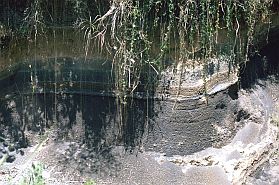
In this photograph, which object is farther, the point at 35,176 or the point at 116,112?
the point at 116,112

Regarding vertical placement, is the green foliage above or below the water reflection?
below

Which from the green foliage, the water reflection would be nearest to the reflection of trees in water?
the water reflection

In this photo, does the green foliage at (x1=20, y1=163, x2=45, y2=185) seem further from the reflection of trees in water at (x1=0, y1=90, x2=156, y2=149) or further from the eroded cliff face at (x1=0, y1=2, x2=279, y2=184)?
the reflection of trees in water at (x1=0, y1=90, x2=156, y2=149)

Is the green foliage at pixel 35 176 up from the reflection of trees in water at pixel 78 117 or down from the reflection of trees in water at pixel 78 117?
down

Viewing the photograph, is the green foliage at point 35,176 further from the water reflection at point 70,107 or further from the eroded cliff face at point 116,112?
the water reflection at point 70,107

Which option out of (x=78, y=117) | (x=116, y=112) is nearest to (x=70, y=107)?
(x=78, y=117)

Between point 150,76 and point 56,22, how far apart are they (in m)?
1.02

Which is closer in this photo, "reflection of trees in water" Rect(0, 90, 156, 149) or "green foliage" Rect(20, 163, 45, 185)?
"green foliage" Rect(20, 163, 45, 185)

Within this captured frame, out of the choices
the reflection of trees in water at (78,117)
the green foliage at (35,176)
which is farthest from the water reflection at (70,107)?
the green foliage at (35,176)

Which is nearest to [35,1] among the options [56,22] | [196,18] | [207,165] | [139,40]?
[56,22]

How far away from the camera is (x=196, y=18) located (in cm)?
462

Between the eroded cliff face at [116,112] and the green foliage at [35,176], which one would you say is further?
the eroded cliff face at [116,112]

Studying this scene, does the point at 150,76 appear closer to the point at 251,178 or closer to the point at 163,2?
the point at 163,2

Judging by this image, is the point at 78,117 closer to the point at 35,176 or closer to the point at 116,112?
the point at 116,112
